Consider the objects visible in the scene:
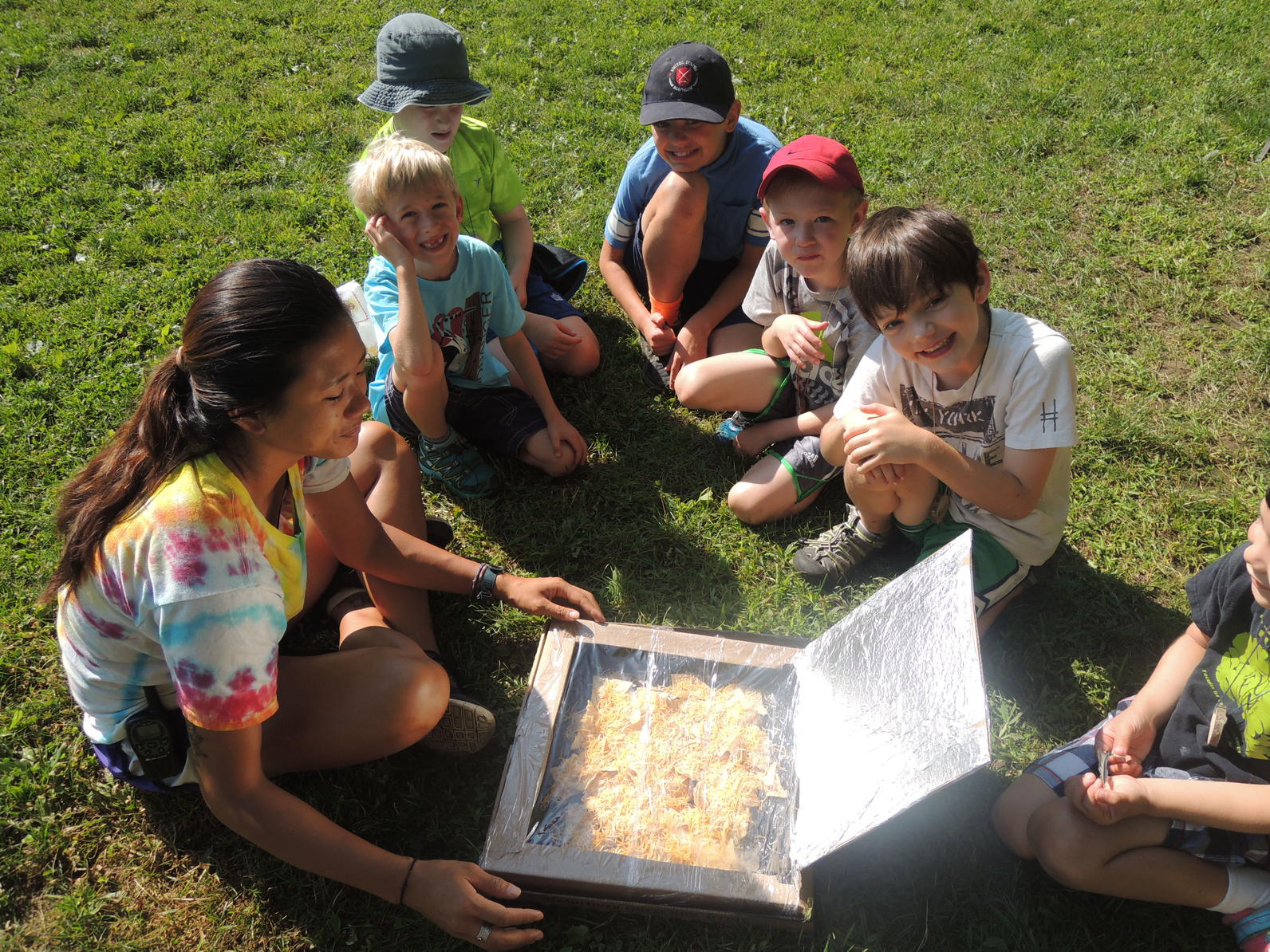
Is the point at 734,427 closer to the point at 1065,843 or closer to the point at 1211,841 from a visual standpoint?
the point at 1065,843

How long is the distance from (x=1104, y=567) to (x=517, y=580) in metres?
1.82

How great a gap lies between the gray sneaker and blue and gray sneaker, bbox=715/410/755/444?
1.99ft

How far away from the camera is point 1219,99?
4633 millimetres

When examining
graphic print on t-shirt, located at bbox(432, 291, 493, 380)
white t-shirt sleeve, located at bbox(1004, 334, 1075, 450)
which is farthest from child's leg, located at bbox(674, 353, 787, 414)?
white t-shirt sleeve, located at bbox(1004, 334, 1075, 450)

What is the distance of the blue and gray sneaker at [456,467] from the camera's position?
3076mm

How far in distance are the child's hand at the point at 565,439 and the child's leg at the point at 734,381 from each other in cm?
44

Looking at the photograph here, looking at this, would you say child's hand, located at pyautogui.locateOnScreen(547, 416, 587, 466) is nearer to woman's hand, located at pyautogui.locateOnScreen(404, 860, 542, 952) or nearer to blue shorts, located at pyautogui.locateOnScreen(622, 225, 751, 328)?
blue shorts, located at pyautogui.locateOnScreen(622, 225, 751, 328)

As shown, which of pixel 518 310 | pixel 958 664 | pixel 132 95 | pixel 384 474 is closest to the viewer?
pixel 958 664

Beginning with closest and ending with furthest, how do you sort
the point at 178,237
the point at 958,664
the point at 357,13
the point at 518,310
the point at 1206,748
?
the point at 958,664
the point at 1206,748
the point at 518,310
the point at 178,237
the point at 357,13

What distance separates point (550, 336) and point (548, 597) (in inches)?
53.8

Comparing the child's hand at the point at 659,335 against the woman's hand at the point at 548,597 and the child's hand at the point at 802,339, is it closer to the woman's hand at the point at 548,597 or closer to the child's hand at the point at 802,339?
the child's hand at the point at 802,339

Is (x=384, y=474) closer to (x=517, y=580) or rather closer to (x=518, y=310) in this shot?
(x=517, y=580)

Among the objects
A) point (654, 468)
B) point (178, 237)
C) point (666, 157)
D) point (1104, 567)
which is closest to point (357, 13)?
point (178, 237)

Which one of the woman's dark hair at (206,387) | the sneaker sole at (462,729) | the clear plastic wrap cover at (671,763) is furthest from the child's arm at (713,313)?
the woman's dark hair at (206,387)
